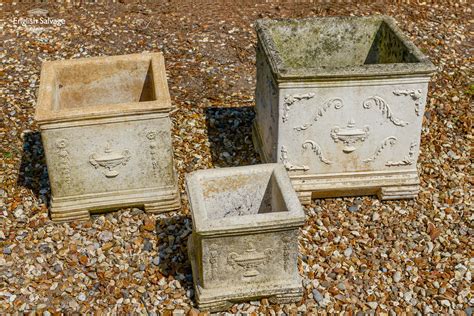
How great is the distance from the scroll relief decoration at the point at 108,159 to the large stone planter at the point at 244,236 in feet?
2.35

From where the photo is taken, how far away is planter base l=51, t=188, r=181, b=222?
503 cm

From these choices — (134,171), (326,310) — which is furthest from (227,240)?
(134,171)

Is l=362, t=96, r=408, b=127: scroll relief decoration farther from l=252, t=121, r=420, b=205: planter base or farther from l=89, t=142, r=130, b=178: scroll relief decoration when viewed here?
l=89, t=142, r=130, b=178: scroll relief decoration

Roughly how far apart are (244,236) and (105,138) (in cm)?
138

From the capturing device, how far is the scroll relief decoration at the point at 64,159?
15.5 feet

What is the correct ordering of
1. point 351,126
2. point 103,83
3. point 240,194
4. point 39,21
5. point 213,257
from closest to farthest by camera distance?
Answer: 1. point 213,257
2. point 240,194
3. point 351,126
4. point 103,83
5. point 39,21

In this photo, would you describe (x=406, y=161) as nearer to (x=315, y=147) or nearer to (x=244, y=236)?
(x=315, y=147)

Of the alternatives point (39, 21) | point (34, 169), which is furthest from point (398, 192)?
point (39, 21)

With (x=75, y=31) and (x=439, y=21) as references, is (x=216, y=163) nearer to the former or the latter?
(x=75, y=31)

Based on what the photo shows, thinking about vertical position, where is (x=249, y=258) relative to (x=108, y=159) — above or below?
below

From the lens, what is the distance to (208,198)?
453 cm

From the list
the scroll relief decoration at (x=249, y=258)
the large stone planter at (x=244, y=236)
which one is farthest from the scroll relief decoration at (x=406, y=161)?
the scroll relief decoration at (x=249, y=258)

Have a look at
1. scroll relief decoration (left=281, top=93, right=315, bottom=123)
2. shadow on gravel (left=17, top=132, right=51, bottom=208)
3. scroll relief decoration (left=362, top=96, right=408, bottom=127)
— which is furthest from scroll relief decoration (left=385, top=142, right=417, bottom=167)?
shadow on gravel (left=17, top=132, right=51, bottom=208)

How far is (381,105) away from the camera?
194 inches
